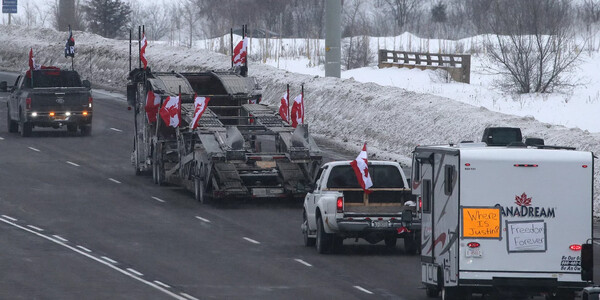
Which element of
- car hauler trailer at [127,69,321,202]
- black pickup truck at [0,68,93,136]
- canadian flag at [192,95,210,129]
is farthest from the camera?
black pickup truck at [0,68,93,136]

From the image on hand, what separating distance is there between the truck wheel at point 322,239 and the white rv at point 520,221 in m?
6.21

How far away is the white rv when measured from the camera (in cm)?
1570

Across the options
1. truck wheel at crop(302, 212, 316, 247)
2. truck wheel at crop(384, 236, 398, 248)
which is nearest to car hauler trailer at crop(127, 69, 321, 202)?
truck wheel at crop(302, 212, 316, 247)

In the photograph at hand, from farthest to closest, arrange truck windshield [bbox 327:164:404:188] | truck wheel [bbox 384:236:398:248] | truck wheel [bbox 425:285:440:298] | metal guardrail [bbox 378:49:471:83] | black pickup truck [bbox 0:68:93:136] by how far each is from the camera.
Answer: metal guardrail [bbox 378:49:471:83]
black pickup truck [bbox 0:68:93:136]
truck wheel [bbox 384:236:398:248]
truck windshield [bbox 327:164:404:188]
truck wheel [bbox 425:285:440:298]

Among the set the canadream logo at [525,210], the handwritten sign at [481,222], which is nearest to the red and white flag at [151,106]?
the handwritten sign at [481,222]

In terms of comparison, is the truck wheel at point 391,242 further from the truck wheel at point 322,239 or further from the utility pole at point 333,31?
the utility pole at point 333,31

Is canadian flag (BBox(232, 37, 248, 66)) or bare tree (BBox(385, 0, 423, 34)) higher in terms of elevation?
bare tree (BBox(385, 0, 423, 34))

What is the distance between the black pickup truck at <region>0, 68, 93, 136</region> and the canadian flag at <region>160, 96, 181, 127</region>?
10.7 m

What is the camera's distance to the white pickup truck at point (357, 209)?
71.0 ft

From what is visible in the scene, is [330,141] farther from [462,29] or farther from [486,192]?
[462,29]

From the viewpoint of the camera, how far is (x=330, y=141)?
4119 cm

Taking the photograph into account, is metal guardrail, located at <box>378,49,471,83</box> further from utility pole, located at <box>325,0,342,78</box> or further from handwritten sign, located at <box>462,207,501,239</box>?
handwritten sign, located at <box>462,207,501,239</box>

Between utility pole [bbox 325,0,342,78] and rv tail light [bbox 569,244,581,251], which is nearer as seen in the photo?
rv tail light [bbox 569,244,581,251]

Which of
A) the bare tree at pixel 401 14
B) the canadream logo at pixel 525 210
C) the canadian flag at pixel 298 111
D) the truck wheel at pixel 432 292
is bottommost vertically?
the truck wheel at pixel 432 292
